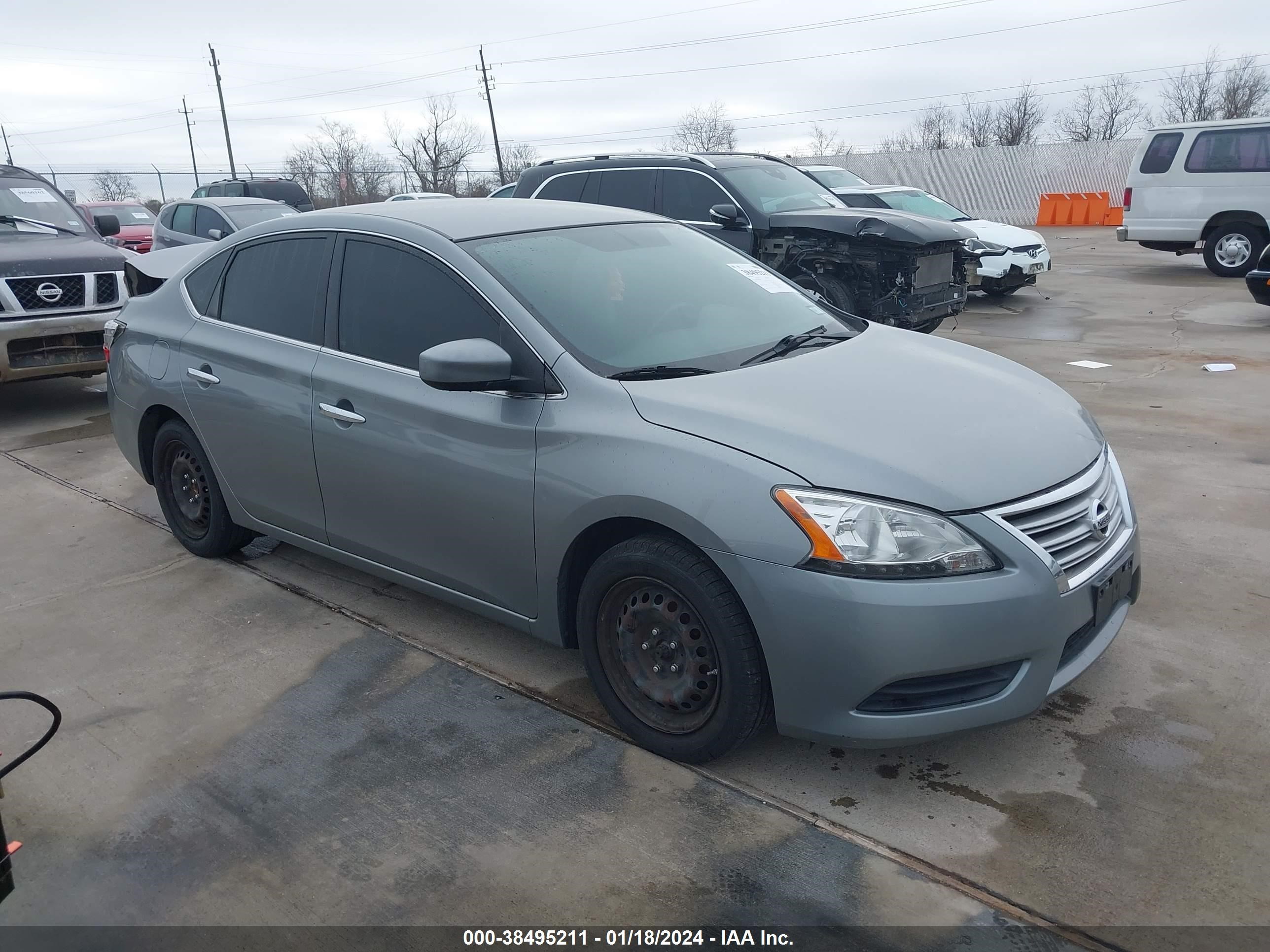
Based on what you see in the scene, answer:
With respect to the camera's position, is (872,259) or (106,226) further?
(106,226)

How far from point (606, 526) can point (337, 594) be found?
1.95m

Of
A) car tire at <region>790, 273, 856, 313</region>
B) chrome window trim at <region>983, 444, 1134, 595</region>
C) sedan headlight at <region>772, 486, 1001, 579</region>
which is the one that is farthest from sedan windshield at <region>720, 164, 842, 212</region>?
sedan headlight at <region>772, 486, 1001, 579</region>

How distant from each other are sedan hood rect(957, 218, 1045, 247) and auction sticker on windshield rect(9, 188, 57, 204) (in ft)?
33.7

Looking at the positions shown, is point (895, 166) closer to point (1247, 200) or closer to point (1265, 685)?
point (1247, 200)

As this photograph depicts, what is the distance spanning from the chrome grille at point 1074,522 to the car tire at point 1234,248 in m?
13.8

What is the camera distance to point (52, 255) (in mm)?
8164

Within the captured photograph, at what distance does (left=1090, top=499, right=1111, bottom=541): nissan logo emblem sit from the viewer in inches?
120

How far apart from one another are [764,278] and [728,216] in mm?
4877

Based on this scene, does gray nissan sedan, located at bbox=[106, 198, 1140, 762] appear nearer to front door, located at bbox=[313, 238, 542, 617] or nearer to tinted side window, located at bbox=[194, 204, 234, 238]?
front door, located at bbox=[313, 238, 542, 617]

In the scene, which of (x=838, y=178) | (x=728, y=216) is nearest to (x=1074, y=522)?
(x=728, y=216)

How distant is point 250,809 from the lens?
3076 mm

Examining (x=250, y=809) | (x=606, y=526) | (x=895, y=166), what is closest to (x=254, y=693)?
(x=250, y=809)

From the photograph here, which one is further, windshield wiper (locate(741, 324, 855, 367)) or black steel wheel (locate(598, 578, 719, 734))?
windshield wiper (locate(741, 324, 855, 367))

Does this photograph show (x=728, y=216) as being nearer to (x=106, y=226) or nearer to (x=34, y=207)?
(x=106, y=226)
